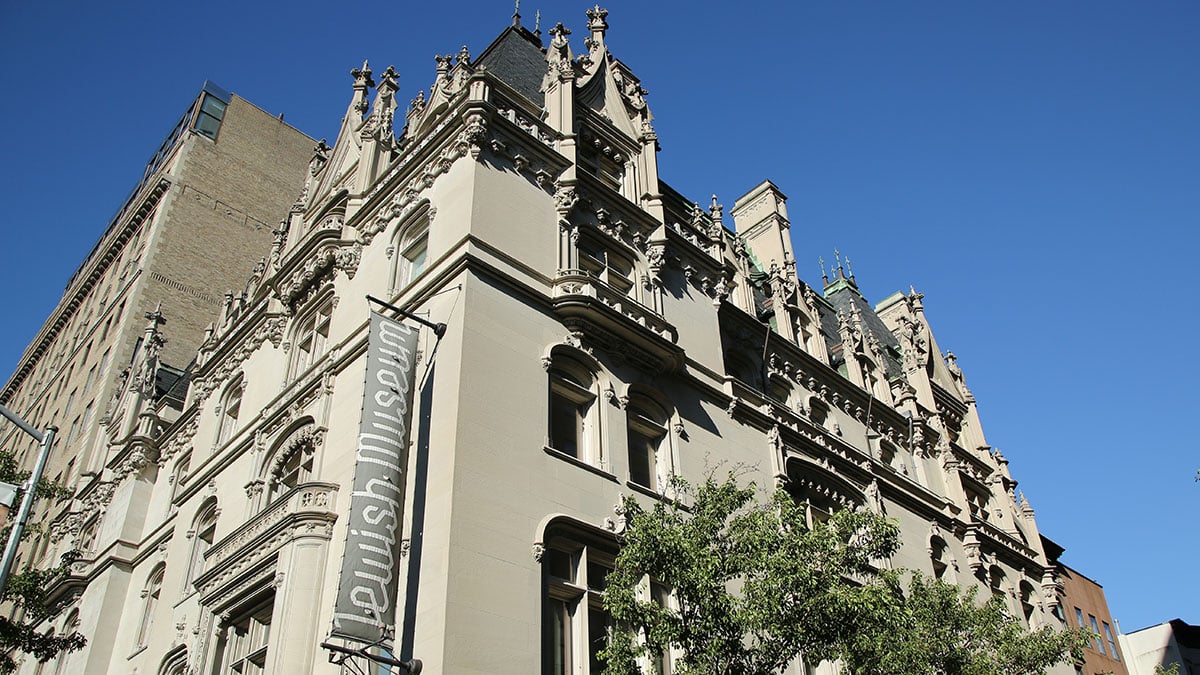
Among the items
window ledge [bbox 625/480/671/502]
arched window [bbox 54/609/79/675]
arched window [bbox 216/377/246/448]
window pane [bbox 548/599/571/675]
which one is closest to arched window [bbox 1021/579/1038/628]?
window ledge [bbox 625/480/671/502]

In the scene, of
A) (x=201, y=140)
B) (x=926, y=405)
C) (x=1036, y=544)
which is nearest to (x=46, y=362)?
(x=201, y=140)

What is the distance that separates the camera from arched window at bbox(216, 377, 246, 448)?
30750 mm

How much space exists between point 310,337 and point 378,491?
11.2m

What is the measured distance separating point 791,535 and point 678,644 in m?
2.85

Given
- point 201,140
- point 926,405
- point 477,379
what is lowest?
point 477,379

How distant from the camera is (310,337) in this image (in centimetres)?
2856

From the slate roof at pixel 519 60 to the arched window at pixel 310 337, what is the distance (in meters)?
8.98

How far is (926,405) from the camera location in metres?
41.1

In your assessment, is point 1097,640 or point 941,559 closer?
point 941,559

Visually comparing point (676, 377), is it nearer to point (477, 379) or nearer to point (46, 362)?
point (477, 379)

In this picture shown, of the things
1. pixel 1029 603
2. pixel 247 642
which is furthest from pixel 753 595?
pixel 1029 603

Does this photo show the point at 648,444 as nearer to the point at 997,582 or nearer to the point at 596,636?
the point at 596,636

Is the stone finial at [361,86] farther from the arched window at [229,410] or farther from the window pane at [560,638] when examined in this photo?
the window pane at [560,638]

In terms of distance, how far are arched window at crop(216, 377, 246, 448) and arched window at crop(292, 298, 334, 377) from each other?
321 cm
